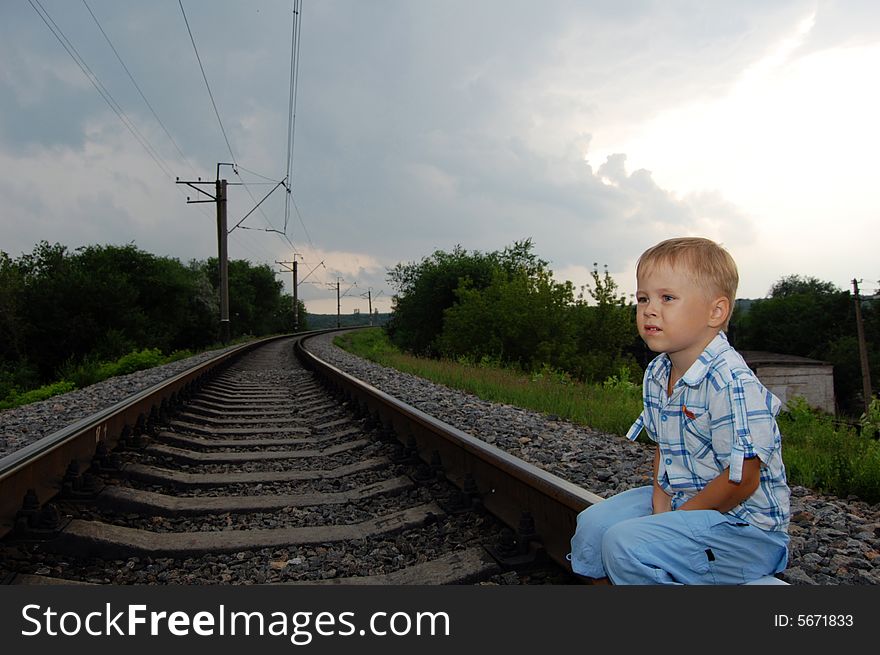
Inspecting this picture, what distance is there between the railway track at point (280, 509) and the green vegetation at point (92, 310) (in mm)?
15286

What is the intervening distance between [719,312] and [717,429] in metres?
0.31

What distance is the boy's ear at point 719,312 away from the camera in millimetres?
1773

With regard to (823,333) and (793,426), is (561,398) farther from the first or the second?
(823,333)

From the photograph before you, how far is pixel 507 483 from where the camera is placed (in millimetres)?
3287

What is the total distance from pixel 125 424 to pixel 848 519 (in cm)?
506

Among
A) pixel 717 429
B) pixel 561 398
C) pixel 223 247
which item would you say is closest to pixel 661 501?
pixel 717 429

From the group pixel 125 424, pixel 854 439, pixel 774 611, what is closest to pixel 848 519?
pixel 774 611

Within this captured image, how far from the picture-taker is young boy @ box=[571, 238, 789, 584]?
1684mm

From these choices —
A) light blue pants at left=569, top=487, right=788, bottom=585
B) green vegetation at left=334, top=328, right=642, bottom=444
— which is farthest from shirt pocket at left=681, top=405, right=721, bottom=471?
green vegetation at left=334, top=328, right=642, bottom=444

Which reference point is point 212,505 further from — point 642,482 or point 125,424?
point 642,482

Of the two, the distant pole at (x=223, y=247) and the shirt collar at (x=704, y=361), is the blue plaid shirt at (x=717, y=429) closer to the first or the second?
the shirt collar at (x=704, y=361)

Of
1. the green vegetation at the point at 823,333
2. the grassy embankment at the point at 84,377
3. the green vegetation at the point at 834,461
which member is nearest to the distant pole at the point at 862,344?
the green vegetation at the point at 823,333

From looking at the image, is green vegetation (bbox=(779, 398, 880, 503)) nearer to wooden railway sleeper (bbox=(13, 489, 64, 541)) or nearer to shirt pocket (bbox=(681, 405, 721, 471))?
shirt pocket (bbox=(681, 405, 721, 471))

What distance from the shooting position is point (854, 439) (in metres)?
5.62
